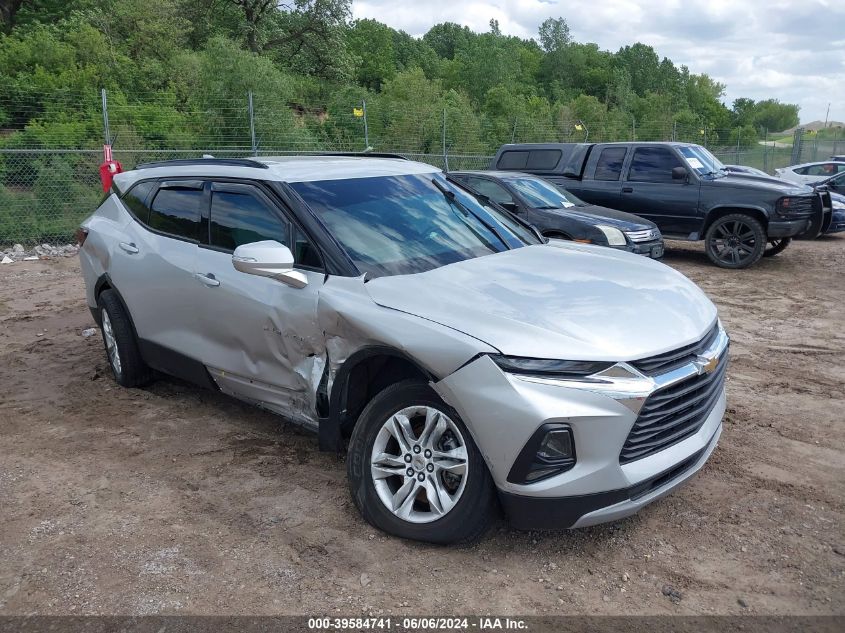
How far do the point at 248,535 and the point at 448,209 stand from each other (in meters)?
2.17

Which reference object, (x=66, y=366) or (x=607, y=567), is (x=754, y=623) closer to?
(x=607, y=567)

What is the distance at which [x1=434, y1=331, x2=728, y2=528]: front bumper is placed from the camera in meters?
2.83

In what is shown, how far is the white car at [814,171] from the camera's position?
18781 mm

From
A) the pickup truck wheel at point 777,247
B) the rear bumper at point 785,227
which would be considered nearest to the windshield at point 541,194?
the rear bumper at point 785,227

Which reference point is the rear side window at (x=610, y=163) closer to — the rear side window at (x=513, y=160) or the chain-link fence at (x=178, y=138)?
the rear side window at (x=513, y=160)

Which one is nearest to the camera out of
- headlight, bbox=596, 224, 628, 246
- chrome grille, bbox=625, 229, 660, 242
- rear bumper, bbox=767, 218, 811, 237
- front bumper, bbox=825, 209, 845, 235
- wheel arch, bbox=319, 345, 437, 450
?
wheel arch, bbox=319, 345, 437, 450

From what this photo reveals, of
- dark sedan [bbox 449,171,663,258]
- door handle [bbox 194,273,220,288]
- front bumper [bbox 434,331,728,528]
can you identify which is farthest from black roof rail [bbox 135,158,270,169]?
dark sedan [bbox 449,171,663,258]

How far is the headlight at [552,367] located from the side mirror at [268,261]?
1.27 metres

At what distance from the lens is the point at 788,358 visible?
624cm

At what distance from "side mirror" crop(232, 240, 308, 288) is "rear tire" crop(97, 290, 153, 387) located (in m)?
2.02

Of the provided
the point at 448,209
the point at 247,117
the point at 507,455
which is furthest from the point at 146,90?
the point at 507,455

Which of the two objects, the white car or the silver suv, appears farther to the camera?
the white car

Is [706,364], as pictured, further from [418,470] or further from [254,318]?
[254,318]

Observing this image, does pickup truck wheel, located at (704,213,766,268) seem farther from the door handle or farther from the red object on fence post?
the red object on fence post
